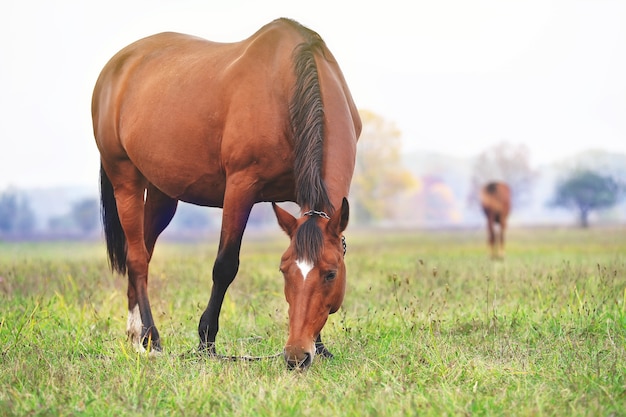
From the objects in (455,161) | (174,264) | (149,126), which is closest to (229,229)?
(149,126)

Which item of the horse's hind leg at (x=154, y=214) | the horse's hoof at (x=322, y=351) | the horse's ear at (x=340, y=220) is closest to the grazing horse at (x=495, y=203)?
the horse's hind leg at (x=154, y=214)

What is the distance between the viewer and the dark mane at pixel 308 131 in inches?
180

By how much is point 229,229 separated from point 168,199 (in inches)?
81.6

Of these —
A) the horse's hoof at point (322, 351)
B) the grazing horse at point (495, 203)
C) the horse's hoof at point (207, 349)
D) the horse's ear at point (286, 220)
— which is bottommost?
the horse's hoof at point (207, 349)

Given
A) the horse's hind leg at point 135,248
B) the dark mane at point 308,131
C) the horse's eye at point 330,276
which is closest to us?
the horse's eye at point 330,276

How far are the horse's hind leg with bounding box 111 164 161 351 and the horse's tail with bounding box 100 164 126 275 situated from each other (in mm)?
377

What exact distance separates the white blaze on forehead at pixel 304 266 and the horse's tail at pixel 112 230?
3650 millimetres

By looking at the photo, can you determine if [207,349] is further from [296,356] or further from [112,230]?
[112,230]

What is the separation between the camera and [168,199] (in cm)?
711

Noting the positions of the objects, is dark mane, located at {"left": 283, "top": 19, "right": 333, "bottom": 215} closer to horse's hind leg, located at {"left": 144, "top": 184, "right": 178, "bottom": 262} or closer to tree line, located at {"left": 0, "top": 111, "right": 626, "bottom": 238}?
horse's hind leg, located at {"left": 144, "top": 184, "right": 178, "bottom": 262}

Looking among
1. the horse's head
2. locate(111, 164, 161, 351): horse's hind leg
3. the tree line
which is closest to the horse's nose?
the horse's head

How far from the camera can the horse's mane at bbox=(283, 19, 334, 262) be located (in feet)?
13.7

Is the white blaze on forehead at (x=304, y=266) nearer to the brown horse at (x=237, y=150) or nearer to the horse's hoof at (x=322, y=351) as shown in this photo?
the brown horse at (x=237, y=150)

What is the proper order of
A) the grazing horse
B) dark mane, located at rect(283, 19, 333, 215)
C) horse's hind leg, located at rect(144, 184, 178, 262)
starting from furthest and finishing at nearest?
the grazing horse < horse's hind leg, located at rect(144, 184, 178, 262) < dark mane, located at rect(283, 19, 333, 215)
